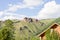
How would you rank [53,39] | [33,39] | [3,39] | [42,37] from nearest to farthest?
[53,39], [33,39], [42,37], [3,39]

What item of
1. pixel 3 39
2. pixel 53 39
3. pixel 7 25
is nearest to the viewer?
pixel 53 39

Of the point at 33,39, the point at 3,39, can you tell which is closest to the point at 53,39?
the point at 33,39

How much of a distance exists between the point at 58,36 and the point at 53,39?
5.02 feet

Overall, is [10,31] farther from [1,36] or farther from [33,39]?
[33,39]

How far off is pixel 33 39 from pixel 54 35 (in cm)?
979

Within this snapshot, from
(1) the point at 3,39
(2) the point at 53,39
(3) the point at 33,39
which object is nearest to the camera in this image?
(2) the point at 53,39

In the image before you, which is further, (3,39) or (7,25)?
(7,25)

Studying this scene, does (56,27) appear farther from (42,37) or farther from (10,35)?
(10,35)

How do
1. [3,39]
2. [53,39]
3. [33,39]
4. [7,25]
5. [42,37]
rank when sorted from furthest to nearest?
[7,25]
[3,39]
[42,37]
[33,39]
[53,39]

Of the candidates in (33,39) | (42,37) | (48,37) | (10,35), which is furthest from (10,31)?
(48,37)

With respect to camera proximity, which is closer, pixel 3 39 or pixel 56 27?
pixel 56 27

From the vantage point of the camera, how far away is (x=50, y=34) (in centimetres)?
3659

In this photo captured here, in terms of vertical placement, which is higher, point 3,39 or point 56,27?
point 56,27

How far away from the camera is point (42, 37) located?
2025 inches
